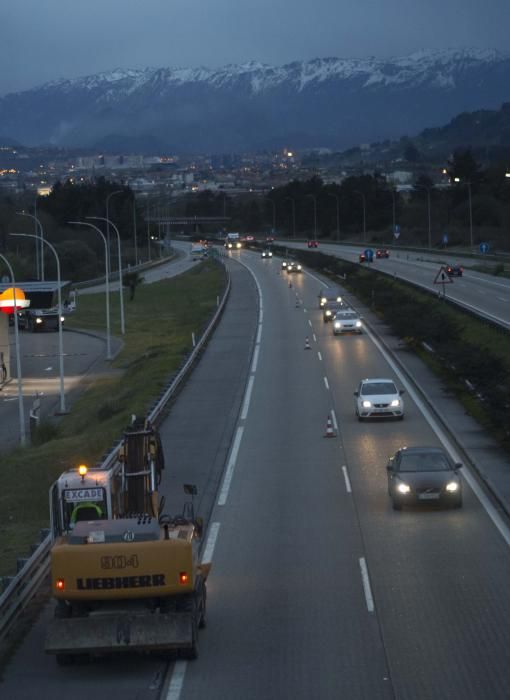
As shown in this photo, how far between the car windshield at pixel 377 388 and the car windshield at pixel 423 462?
33.7 ft

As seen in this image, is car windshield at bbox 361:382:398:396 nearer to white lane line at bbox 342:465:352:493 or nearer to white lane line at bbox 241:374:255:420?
white lane line at bbox 241:374:255:420

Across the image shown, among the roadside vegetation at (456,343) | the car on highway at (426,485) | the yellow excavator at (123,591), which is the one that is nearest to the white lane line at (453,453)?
the car on highway at (426,485)

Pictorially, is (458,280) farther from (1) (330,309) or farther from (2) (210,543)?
(2) (210,543)

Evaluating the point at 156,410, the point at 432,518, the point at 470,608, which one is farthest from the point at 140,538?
the point at 156,410

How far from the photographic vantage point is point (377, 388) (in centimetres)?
3394

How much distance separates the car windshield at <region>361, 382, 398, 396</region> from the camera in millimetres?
33719

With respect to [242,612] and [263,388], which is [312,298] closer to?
[263,388]

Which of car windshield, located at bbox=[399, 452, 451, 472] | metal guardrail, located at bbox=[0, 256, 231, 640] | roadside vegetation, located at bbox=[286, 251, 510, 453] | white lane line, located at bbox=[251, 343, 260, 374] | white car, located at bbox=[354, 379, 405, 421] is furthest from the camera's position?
white lane line, located at bbox=[251, 343, 260, 374]

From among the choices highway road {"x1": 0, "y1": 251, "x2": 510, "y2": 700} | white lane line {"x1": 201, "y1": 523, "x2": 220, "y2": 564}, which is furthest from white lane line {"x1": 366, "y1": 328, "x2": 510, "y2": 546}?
white lane line {"x1": 201, "y1": 523, "x2": 220, "y2": 564}

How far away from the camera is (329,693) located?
1232cm

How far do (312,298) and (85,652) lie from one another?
2681 inches

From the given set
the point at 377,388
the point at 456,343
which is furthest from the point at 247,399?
the point at 456,343

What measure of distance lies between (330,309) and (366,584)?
47.8m

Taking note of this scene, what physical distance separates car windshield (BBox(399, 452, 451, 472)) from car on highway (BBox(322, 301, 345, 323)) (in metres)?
39.6
